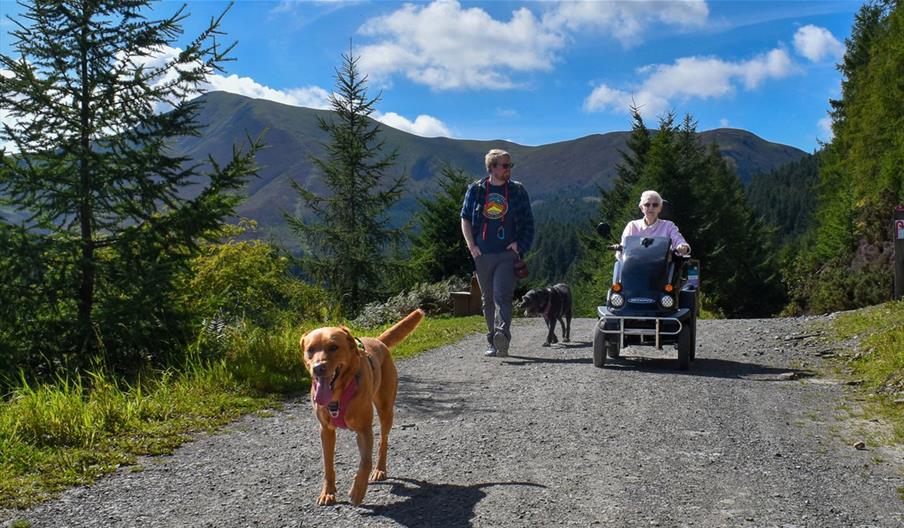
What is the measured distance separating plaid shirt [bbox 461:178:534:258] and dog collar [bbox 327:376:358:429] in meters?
5.45

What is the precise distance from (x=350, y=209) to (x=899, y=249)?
1720cm

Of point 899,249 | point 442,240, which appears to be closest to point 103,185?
point 899,249

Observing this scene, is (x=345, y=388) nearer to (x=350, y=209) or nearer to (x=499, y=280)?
(x=499, y=280)

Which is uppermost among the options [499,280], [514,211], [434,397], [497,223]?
[514,211]

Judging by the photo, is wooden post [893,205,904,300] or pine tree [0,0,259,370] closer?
pine tree [0,0,259,370]

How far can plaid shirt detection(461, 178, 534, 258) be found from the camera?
8.78 m

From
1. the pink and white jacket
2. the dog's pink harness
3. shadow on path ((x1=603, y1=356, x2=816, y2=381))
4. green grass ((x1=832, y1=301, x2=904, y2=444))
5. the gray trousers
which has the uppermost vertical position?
the pink and white jacket

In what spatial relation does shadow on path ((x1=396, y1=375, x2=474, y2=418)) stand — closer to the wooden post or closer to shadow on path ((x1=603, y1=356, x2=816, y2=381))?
shadow on path ((x1=603, y1=356, x2=816, y2=381))

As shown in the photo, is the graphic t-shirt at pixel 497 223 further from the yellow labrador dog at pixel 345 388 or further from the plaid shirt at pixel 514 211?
the yellow labrador dog at pixel 345 388

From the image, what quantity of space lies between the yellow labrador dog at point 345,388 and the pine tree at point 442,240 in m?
21.1

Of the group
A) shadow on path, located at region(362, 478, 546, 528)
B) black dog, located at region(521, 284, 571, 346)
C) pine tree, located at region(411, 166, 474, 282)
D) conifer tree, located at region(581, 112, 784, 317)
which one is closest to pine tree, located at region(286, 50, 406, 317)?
pine tree, located at region(411, 166, 474, 282)

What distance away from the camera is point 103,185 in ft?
28.8

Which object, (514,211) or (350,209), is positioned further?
(350,209)

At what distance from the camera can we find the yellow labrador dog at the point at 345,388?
3381 mm
